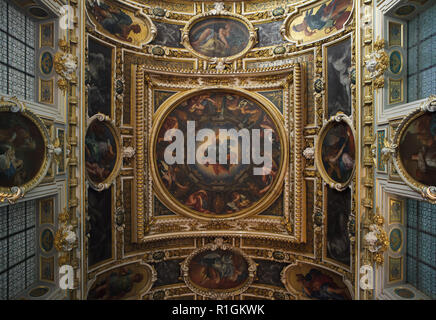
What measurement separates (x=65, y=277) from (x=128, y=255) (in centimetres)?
285

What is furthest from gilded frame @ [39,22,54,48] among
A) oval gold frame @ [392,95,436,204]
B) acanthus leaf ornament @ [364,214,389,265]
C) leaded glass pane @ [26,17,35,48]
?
acanthus leaf ornament @ [364,214,389,265]

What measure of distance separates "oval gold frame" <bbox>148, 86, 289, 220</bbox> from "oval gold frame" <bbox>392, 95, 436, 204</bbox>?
463 centimetres

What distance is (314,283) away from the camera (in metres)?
11.2

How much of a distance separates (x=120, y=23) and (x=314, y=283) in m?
14.2

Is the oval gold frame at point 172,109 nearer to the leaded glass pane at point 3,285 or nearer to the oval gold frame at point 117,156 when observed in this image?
the oval gold frame at point 117,156

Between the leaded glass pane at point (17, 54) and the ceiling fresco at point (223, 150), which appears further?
the ceiling fresco at point (223, 150)

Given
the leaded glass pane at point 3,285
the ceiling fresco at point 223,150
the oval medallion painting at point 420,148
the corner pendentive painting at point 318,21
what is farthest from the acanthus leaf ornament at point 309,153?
the leaded glass pane at point 3,285

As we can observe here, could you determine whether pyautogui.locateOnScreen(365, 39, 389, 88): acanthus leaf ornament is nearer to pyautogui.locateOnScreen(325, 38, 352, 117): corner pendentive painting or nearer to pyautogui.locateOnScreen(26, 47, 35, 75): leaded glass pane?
pyautogui.locateOnScreen(325, 38, 352, 117): corner pendentive painting

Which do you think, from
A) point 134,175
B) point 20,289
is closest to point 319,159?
point 134,175

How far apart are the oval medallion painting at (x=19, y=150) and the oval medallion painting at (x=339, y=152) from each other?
405 inches

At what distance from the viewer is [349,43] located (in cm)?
934

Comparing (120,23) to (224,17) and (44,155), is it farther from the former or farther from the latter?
(44,155)

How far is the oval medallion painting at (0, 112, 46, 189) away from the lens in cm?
660

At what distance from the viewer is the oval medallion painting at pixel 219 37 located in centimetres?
1185
